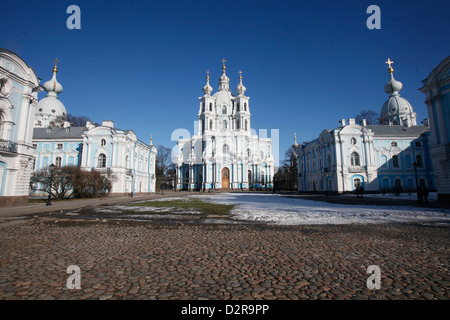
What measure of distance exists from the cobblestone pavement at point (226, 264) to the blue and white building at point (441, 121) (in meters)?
15.1

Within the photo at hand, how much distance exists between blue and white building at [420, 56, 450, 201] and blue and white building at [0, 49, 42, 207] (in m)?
30.7

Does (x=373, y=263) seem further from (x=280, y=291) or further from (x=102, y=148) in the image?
(x=102, y=148)

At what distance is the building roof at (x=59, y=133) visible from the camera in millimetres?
35856

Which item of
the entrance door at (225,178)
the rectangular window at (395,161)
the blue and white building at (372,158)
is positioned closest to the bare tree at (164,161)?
the entrance door at (225,178)

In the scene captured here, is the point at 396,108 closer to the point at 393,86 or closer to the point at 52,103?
the point at 393,86

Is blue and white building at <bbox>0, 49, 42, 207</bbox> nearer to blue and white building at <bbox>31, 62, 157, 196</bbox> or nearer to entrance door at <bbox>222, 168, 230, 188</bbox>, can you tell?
blue and white building at <bbox>31, 62, 157, 196</bbox>

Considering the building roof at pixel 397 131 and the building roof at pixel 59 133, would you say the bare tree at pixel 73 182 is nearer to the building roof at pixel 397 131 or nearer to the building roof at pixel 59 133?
the building roof at pixel 59 133

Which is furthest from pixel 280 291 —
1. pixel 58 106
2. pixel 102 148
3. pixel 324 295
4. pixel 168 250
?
pixel 58 106

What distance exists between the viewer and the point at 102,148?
107ft

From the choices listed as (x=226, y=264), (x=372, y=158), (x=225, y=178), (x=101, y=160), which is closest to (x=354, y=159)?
(x=372, y=158)

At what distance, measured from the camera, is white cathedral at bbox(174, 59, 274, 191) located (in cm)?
5553

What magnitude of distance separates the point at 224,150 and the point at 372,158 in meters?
32.0

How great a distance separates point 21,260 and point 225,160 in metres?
51.5

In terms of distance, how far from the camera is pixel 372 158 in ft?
119
